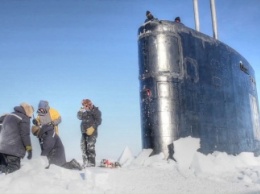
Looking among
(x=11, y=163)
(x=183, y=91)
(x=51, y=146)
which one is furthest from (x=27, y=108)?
(x=183, y=91)

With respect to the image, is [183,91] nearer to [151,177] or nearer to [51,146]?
[151,177]

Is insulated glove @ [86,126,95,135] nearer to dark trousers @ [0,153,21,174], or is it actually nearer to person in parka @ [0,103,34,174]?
person in parka @ [0,103,34,174]

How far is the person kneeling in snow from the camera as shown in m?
7.38

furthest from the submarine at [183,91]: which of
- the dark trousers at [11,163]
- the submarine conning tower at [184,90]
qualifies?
the dark trousers at [11,163]

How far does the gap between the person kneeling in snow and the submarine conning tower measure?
2.15 metres

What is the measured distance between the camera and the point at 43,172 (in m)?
5.63

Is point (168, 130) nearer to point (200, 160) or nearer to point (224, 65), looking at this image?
point (200, 160)

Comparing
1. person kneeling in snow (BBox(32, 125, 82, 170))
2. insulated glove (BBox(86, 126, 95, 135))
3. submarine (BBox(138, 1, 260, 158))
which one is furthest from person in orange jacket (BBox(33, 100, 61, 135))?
submarine (BBox(138, 1, 260, 158))

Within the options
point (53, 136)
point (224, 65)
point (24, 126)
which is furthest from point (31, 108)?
point (224, 65)

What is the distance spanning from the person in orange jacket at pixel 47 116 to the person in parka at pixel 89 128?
113 centimetres

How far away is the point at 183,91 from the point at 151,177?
2.88 meters

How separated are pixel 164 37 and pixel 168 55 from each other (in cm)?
51

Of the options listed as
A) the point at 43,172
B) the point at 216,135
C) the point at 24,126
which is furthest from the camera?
the point at 216,135

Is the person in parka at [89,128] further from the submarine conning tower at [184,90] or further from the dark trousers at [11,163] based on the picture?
the dark trousers at [11,163]
